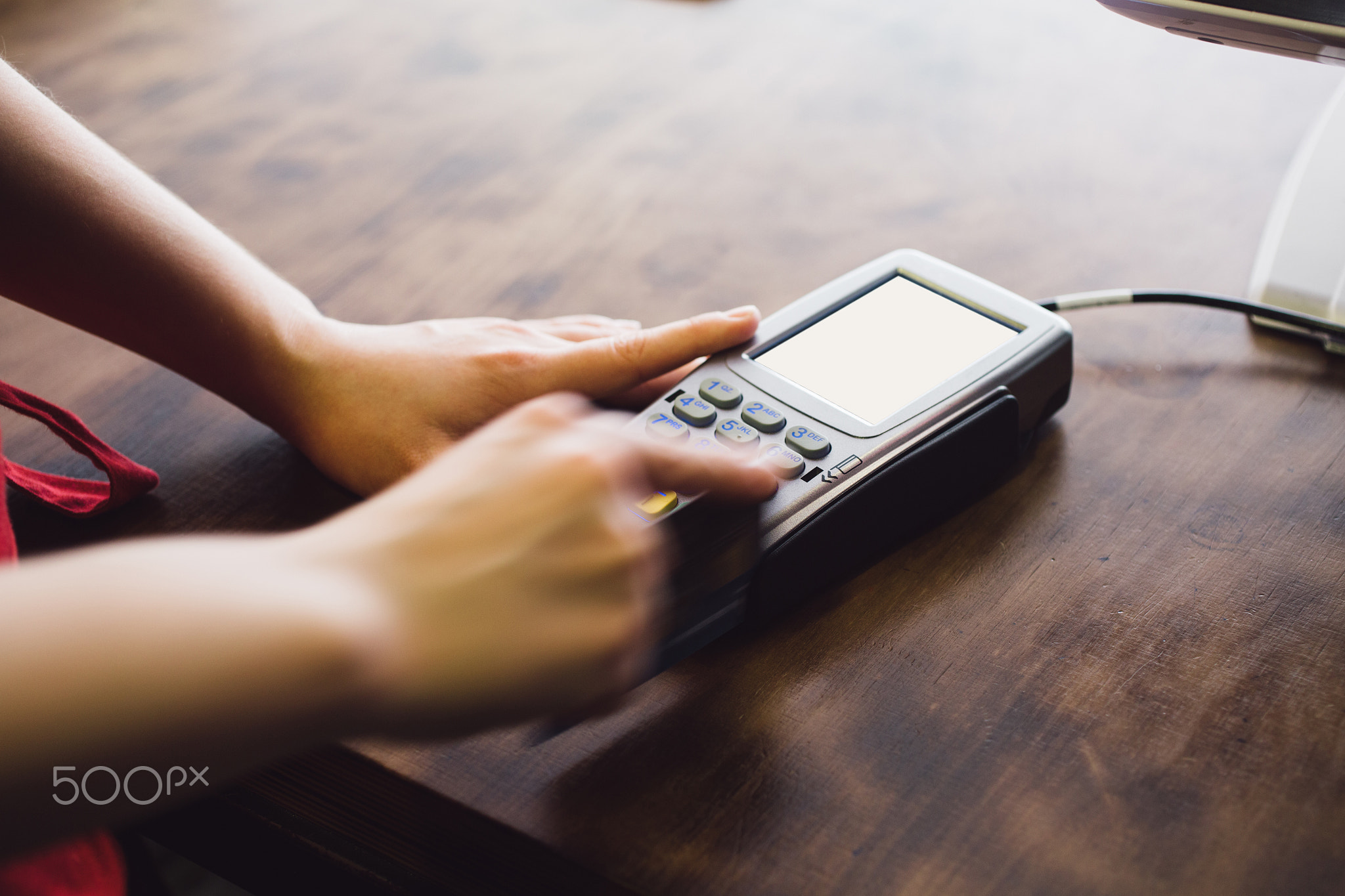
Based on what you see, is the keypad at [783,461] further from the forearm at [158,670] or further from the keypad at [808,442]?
the forearm at [158,670]

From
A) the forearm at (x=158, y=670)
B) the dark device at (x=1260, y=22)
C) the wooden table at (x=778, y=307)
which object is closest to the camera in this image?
the forearm at (x=158, y=670)

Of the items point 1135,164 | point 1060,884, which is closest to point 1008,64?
point 1135,164

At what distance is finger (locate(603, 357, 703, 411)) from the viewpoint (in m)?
0.47

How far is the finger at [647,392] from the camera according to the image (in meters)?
0.47

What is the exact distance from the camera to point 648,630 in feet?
1.10

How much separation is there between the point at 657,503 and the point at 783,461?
6 centimetres

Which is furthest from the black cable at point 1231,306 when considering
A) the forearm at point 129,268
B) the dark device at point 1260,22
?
the forearm at point 129,268

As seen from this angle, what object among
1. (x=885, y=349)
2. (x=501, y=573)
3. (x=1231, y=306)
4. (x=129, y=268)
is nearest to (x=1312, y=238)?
(x=1231, y=306)

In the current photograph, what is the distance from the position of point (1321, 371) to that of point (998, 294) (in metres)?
0.17

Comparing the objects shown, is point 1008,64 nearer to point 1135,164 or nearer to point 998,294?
point 1135,164

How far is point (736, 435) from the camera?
0.41m

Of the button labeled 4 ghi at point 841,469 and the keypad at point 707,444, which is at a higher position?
the keypad at point 707,444

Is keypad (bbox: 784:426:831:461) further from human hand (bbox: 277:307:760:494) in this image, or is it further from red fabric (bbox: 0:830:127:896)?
red fabric (bbox: 0:830:127:896)

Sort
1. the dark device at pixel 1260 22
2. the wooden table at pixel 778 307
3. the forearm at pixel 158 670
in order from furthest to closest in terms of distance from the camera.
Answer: the dark device at pixel 1260 22 < the wooden table at pixel 778 307 < the forearm at pixel 158 670
